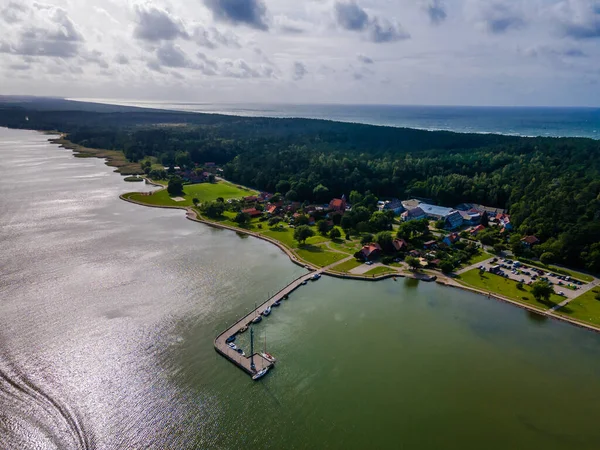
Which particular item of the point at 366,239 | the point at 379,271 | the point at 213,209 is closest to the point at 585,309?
the point at 379,271

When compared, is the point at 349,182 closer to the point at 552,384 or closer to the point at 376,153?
the point at 376,153

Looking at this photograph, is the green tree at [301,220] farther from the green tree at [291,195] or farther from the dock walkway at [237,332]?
the dock walkway at [237,332]

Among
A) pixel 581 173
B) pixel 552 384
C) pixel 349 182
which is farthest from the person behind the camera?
pixel 349 182

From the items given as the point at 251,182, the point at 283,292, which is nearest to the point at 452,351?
the point at 283,292

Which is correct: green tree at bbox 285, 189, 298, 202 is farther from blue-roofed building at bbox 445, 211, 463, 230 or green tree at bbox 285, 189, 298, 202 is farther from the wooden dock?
the wooden dock

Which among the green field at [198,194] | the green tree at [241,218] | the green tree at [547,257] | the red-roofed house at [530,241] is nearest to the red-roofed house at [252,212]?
the green tree at [241,218]

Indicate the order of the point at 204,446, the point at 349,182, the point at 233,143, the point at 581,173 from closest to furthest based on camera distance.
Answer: the point at 204,446 < the point at 581,173 < the point at 349,182 < the point at 233,143

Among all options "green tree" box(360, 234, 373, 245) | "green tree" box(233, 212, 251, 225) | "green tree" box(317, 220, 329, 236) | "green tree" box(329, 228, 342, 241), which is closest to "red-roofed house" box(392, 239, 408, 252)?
"green tree" box(360, 234, 373, 245)
